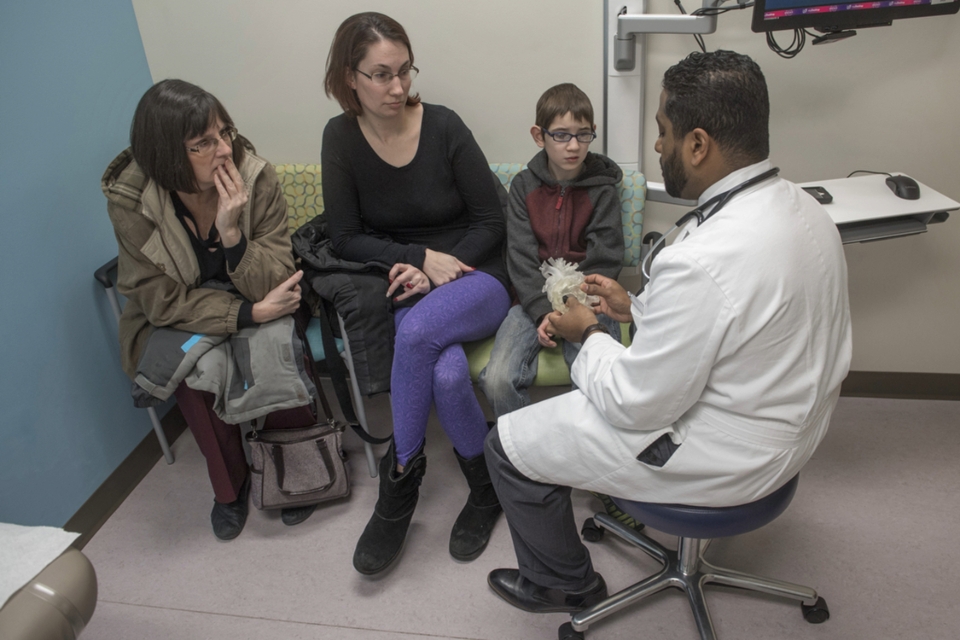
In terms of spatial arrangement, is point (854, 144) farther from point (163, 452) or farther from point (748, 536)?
point (163, 452)

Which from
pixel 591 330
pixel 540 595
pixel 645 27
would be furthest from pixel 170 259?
pixel 645 27

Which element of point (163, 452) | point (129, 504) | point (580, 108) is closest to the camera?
point (580, 108)

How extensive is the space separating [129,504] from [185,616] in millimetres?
581

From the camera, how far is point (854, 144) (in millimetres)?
2250

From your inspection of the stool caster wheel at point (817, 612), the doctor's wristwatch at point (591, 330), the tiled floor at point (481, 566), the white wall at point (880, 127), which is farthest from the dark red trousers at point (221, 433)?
the stool caster wheel at point (817, 612)

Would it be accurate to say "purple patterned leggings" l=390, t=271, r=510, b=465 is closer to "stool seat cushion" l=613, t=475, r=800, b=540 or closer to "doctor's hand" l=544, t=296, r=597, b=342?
"doctor's hand" l=544, t=296, r=597, b=342

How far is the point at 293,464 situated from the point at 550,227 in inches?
42.1

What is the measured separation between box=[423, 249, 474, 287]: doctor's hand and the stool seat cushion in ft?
2.96

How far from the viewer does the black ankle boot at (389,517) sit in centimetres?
199

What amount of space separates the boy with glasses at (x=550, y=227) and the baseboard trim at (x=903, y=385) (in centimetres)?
114

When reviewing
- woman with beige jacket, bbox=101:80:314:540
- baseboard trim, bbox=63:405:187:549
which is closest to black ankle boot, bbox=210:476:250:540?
woman with beige jacket, bbox=101:80:314:540

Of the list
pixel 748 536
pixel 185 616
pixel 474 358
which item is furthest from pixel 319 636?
pixel 748 536

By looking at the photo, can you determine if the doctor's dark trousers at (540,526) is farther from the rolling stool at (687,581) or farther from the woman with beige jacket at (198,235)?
the woman with beige jacket at (198,235)

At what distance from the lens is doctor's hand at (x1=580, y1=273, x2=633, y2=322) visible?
186 cm
